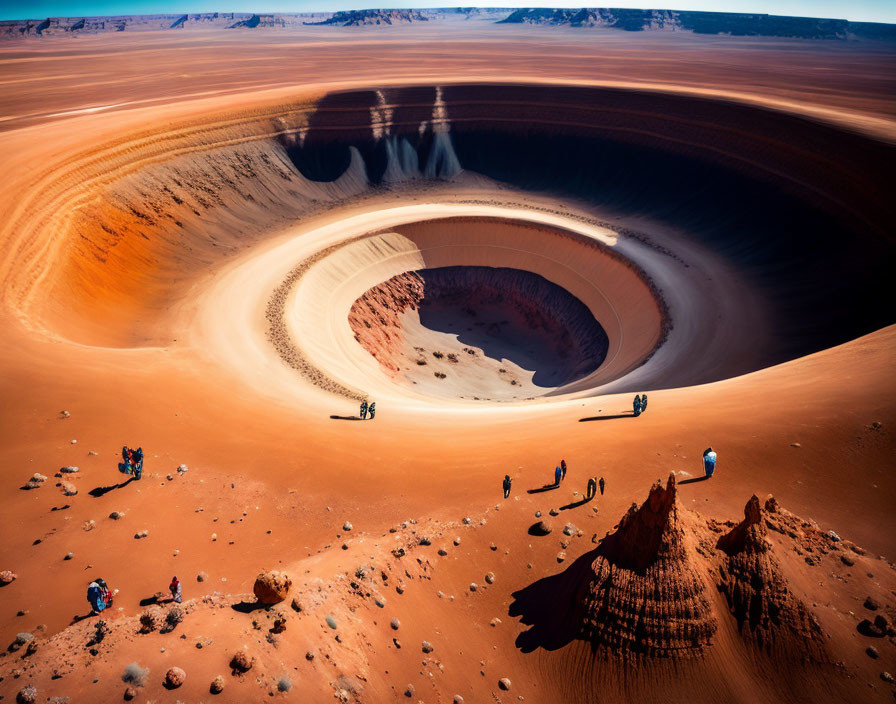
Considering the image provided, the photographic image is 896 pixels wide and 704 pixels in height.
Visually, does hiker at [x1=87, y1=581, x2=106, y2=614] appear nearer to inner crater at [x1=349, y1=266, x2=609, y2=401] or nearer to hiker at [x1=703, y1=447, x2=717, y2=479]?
hiker at [x1=703, y1=447, x2=717, y2=479]

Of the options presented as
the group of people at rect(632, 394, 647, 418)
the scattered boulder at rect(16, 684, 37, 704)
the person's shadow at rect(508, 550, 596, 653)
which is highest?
the group of people at rect(632, 394, 647, 418)

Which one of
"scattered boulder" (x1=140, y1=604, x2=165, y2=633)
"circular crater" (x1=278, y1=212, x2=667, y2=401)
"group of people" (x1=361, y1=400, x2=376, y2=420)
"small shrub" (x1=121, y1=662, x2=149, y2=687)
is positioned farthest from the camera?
"circular crater" (x1=278, y1=212, x2=667, y2=401)

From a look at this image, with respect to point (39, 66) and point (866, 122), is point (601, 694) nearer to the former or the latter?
point (866, 122)

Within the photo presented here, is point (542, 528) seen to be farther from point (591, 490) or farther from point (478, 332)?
point (478, 332)

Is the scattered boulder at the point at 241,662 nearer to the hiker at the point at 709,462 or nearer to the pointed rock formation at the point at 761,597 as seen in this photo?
the pointed rock formation at the point at 761,597

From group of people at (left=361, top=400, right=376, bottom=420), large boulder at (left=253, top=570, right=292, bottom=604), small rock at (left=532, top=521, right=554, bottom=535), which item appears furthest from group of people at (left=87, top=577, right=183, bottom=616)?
group of people at (left=361, top=400, right=376, bottom=420)

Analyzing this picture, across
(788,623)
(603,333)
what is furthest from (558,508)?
(603,333)
